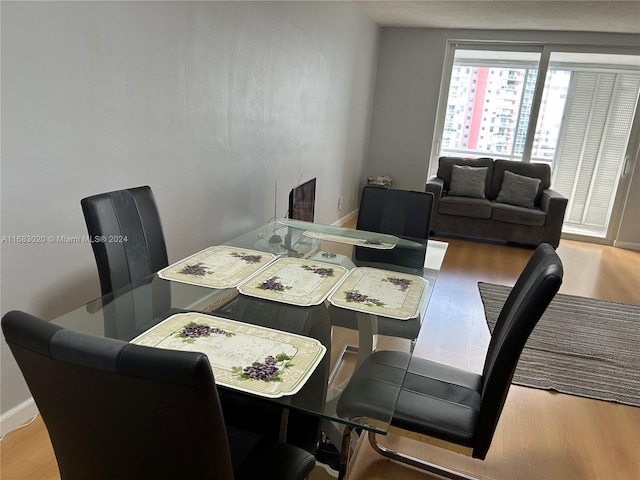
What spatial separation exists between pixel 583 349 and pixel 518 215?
2.39m

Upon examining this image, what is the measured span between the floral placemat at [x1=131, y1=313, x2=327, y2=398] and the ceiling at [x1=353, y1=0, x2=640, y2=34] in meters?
4.15

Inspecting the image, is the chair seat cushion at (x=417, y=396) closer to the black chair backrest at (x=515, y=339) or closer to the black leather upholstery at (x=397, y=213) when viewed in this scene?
the black chair backrest at (x=515, y=339)

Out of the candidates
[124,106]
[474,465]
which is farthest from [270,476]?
[124,106]

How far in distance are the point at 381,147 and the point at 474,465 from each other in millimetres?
4851

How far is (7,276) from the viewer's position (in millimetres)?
1688

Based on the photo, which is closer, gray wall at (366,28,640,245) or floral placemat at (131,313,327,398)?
floral placemat at (131,313,327,398)

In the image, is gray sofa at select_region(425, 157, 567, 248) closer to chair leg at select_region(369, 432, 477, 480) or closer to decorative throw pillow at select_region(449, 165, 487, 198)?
decorative throw pillow at select_region(449, 165, 487, 198)

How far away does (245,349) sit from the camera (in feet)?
3.83

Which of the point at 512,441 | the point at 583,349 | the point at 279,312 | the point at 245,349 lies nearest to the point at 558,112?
the point at 583,349

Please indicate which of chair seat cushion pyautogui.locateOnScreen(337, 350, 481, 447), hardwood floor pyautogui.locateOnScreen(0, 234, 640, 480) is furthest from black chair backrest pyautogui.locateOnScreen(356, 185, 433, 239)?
chair seat cushion pyautogui.locateOnScreen(337, 350, 481, 447)

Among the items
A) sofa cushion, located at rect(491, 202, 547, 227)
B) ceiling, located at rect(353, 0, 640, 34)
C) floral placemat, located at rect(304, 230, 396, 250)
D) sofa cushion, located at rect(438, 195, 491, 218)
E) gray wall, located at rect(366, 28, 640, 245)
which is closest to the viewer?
→ floral placemat, located at rect(304, 230, 396, 250)

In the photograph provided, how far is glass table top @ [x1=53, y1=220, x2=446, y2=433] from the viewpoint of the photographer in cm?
109

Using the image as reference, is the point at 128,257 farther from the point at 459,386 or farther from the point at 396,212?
the point at 396,212

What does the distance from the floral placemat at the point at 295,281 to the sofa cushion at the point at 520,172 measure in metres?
4.20
